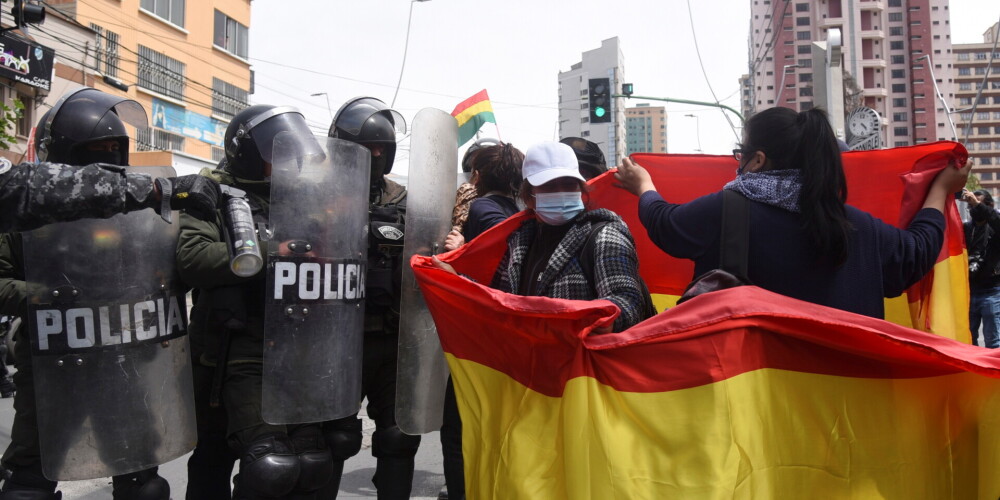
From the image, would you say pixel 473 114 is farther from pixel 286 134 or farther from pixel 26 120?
pixel 26 120

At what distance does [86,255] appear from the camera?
8.92ft

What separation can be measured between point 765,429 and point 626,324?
1.75ft

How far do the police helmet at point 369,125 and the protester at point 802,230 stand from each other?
146 cm

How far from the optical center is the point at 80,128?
9.57 ft

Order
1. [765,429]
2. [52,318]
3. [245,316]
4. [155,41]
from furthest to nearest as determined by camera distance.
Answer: [155,41], [245,316], [52,318], [765,429]

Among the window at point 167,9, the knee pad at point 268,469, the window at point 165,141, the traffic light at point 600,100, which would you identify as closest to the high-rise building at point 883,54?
the window at point 167,9

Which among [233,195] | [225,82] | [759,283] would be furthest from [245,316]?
[225,82]

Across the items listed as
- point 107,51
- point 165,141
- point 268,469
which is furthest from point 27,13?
point 165,141

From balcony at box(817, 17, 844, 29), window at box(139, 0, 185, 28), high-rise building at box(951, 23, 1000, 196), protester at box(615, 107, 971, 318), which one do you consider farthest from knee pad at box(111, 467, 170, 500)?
high-rise building at box(951, 23, 1000, 196)

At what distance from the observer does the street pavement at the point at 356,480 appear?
14.8ft

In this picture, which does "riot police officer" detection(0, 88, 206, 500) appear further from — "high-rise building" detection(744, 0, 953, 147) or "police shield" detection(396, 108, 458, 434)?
"high-rise building" detection(744, 0, 953, 147)

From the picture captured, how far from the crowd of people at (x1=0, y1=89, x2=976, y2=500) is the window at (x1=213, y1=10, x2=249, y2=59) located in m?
30.5

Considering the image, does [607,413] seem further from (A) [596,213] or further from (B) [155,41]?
(B) [155,41]

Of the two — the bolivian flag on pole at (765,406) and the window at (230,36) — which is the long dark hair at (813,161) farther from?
the window at (230,36)
